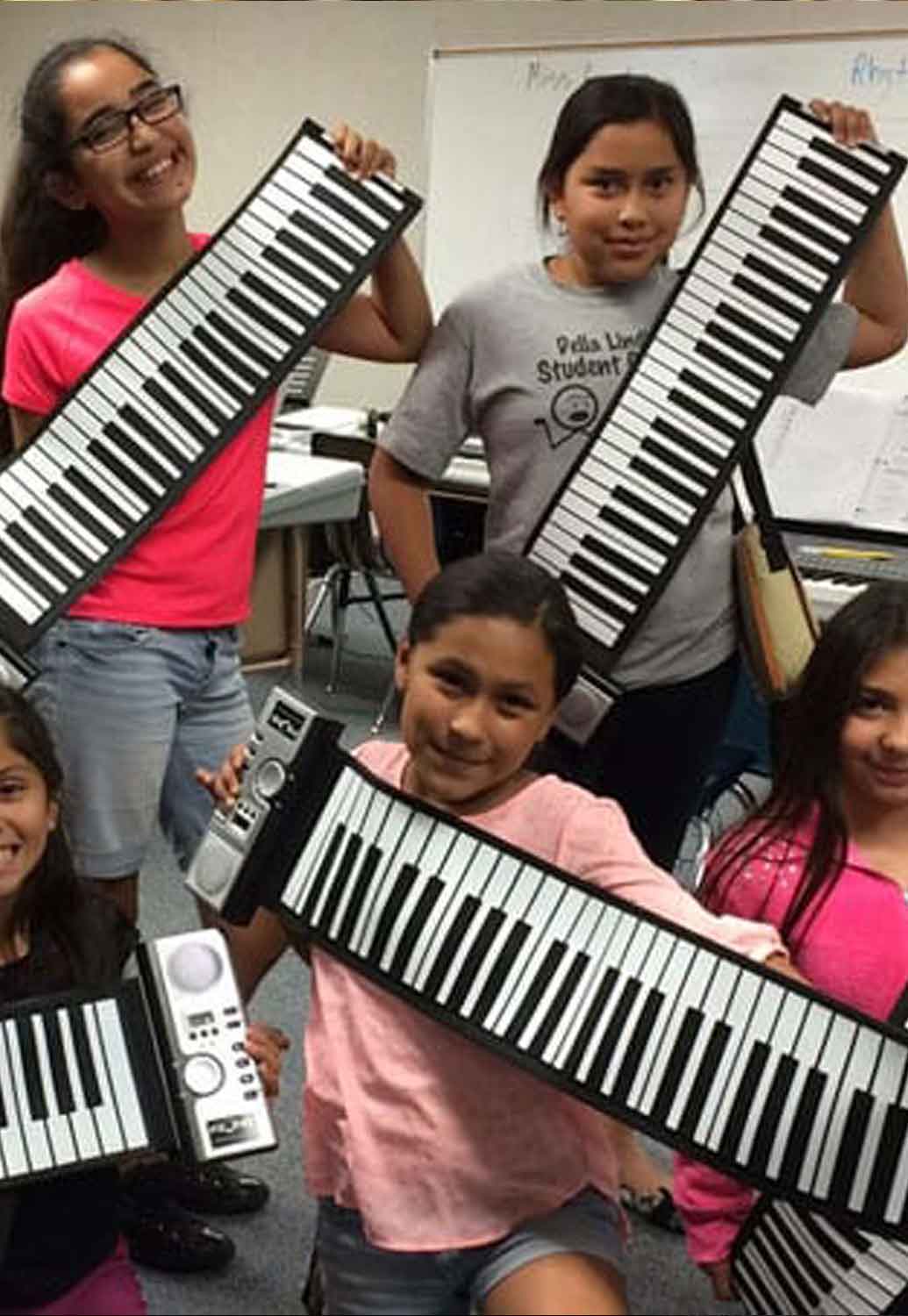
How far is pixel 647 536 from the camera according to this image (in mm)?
1930

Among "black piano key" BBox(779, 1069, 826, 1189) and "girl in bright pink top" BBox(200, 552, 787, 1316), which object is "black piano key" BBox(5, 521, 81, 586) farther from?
"black piano key" BBox(779, 1069, 826, 1189)

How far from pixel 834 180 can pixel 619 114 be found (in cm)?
34

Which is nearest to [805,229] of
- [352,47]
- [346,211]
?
[346,211]

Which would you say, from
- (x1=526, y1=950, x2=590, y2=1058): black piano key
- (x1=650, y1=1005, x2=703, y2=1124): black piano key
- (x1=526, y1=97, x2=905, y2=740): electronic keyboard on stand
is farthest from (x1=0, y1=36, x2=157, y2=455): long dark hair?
(x1=650, y1=1005, x2=703, y2=1124): black piano key

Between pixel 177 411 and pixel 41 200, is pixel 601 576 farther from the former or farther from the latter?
pixel 41 200

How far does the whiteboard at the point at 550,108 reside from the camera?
14.5 feet

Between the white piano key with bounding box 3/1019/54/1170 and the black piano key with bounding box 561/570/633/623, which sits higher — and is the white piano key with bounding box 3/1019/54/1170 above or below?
below

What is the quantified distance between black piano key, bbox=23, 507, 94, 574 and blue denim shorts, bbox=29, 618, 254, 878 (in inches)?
3.1

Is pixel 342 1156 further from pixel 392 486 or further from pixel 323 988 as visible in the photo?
pixel 392 486

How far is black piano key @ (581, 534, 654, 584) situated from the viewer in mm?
1922

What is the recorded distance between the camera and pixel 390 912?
4.74 feet

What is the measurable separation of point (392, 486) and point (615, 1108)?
93cm

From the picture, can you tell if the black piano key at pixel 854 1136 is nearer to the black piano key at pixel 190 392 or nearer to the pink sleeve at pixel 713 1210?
the pink sleeve at pixel 713 1210

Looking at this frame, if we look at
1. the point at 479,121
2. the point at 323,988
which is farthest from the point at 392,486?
the point at 479,121
